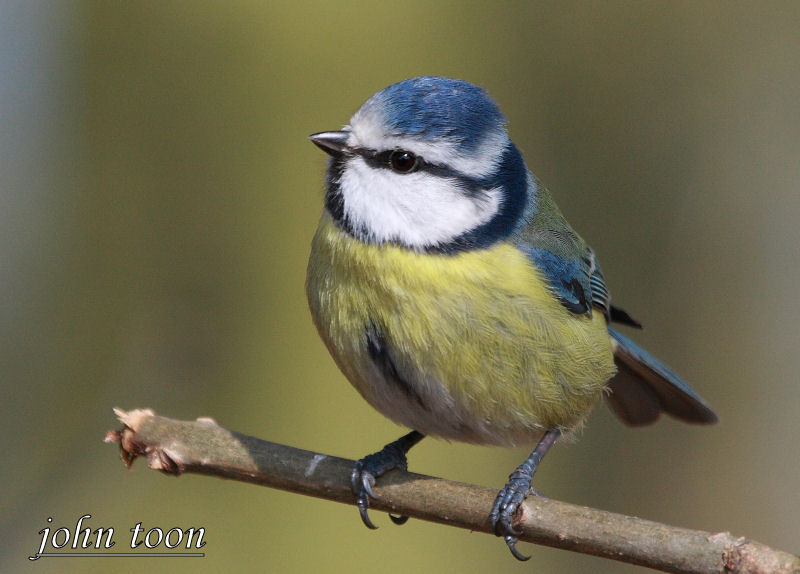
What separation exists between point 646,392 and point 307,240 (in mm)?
1865

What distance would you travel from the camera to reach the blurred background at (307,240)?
387 centimetres

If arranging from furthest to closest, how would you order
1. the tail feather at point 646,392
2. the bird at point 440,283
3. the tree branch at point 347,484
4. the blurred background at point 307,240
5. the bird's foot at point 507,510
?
the blurred background at point 307,240, the tail feather at point 646,392, the bird at point 440,283, the bird's foot at point 507,510, the tree branch at point 347,484

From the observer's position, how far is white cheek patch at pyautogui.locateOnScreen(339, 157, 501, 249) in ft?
7.36

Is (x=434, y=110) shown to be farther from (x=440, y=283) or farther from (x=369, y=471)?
(x=369, y=471)

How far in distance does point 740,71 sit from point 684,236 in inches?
44.9

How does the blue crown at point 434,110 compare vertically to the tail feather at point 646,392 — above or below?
above

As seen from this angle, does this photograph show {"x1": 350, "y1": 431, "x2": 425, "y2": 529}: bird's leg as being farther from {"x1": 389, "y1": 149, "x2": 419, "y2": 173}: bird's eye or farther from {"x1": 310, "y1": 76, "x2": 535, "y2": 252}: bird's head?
{"x1": 389, "y1": 149, "x2": 419, "y2": 173}: bird's eye

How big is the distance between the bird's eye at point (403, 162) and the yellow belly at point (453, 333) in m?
0.22

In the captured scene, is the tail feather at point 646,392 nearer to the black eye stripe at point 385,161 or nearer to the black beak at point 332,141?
the black eye stripe at point 385,161

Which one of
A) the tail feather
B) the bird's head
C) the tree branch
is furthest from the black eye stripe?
the tail feather

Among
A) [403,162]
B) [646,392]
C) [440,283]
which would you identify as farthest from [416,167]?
[646,392]

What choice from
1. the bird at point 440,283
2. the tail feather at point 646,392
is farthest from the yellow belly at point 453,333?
the tail feather at point 646,392

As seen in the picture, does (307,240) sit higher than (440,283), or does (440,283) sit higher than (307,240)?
(440,283)

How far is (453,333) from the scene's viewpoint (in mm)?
2234
